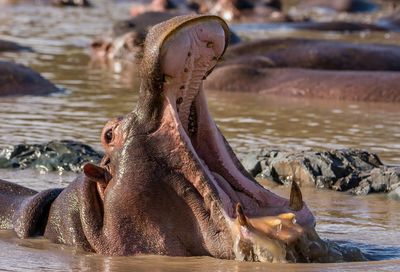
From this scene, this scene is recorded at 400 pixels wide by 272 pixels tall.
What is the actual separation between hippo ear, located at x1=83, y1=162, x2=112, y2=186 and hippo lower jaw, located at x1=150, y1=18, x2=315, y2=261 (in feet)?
0.86

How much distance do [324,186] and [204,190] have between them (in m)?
2.46

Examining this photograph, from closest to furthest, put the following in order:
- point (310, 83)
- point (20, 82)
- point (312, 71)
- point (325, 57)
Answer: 1. point (20, 82)
2. point (310, 83)
3. point (312, 71)
4. point (325, 57)

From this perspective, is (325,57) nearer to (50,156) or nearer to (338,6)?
(50,156)

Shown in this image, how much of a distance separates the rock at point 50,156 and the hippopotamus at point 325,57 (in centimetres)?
643

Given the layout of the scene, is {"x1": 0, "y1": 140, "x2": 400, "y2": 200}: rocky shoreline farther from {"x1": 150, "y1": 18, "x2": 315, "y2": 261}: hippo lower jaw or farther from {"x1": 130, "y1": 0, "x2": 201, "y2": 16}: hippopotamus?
{"x1": 130, "y1": 0, "x2": 201, "y2": 16}: hippopotamus

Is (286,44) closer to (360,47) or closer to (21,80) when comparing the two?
(360,47)

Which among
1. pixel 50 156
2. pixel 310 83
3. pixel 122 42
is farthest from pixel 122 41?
pixel 50 156

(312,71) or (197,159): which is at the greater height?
(197,159)

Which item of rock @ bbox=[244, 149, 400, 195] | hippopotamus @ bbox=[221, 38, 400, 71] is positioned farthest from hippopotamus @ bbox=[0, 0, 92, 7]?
rock @ bbox=[244, 149, 400, 195]

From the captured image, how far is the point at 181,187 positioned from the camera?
5336 mm

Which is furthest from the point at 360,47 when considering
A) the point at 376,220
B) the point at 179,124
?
the point at 179,124

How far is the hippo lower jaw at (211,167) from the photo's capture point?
5184 millimetres

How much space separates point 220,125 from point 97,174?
538cm

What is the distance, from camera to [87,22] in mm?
24016
